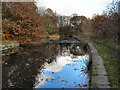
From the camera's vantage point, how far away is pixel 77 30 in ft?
171

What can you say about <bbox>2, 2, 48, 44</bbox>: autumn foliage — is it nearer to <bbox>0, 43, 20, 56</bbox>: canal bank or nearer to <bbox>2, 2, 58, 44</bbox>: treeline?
<bbox>2, 2, 58, 44</bbox>: treeline

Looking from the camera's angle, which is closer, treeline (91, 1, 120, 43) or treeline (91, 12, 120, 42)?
treeline (91, 1, 120, 43)

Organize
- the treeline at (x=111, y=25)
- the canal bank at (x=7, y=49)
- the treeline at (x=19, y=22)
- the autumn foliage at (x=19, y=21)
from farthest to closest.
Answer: the autumn foliage at (x=19, y=21) < the treeline at (x=19, y=22) < the canal bank at (x=7, y=49) < the treeline at (x=111, y=25)

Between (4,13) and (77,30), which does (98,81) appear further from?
(77,30)

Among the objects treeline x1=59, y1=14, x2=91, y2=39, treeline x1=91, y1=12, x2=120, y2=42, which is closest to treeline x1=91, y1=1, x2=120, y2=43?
treeline x1=91, y1=12, x2=120, y2=42

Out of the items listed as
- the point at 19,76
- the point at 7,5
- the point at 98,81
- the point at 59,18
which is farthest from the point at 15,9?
the point at 59,18

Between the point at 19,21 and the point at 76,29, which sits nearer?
the point at 19,21

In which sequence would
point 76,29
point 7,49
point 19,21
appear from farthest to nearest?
1. point 76,29
2. point 19,21
3. point 7,49

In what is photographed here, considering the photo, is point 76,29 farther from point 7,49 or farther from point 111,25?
point 7,49

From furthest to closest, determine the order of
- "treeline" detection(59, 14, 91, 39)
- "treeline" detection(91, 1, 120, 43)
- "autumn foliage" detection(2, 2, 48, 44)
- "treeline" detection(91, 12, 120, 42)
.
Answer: "treeline" detection(59, 14, 91, 39) < "autumn foliage" detection(2, 2, 48, 44) < "treeline" detection(91, 12, 120, 42) < "treeline" detection(91, 1, 120, 43)

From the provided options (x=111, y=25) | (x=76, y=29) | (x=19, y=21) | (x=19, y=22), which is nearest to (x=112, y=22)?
(x=111, y=25)

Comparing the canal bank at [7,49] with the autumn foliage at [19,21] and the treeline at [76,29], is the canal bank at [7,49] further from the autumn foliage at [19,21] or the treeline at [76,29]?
the treeline at [76,29]

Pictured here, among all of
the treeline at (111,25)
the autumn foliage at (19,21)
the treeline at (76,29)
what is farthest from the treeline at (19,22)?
the treeline at (76,29)

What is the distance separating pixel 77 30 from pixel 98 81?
49116mm
